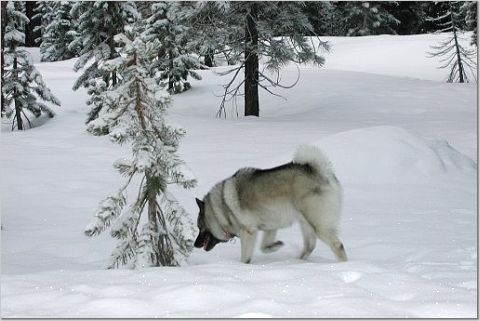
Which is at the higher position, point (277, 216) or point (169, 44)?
point (169, 44)

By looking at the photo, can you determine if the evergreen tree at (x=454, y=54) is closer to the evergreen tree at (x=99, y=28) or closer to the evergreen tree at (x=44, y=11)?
the evergreen tree at (x=99, y=28)

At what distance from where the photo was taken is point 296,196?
6.48m

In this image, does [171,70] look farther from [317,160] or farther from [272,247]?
[317,160]

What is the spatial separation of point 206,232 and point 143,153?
1.56 m

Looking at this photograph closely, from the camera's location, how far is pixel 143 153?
6309mm

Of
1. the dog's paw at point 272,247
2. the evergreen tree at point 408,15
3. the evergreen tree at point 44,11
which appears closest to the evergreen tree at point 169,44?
the dog's paw at point 272,247

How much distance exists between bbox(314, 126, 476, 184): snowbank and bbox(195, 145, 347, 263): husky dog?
14.0 feet

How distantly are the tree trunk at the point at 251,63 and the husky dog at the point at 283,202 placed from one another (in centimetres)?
1058

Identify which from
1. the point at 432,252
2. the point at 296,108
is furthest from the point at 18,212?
the point at 296,108

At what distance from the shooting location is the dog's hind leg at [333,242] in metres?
6.41

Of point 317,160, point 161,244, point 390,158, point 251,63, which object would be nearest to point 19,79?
point 251,63

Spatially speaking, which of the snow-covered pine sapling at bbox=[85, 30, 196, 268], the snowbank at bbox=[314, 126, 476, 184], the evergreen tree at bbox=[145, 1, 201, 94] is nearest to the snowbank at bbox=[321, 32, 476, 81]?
the evergreen tree at bbox=[145, 1, 201, 94]

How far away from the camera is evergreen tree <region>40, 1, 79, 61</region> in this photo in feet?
123

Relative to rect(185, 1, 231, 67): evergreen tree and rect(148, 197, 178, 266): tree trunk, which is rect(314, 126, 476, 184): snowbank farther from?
rect(185, 1, 231, 67): evergreen tree
